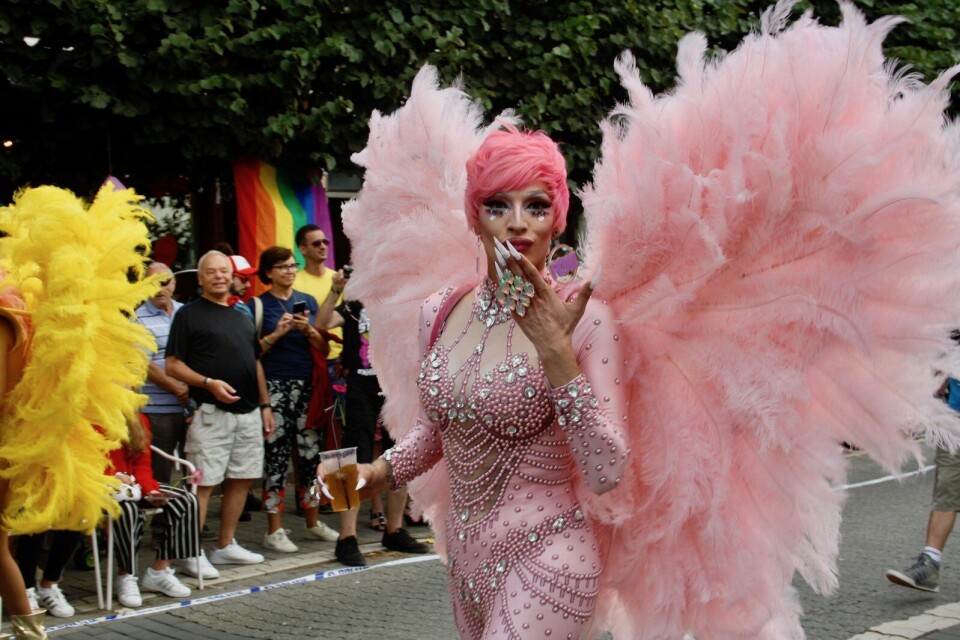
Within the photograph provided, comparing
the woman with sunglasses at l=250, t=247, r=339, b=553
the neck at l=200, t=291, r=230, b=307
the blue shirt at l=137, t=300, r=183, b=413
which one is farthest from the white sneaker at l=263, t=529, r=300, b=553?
the neck at l=200, t=291, r=230, b=307

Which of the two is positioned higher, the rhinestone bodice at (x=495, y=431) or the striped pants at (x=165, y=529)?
the rhinestone bodice at (x=495, y=431)

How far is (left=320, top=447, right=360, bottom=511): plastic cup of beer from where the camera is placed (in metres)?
3.05

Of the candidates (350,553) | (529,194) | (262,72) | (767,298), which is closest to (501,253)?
(529,194)

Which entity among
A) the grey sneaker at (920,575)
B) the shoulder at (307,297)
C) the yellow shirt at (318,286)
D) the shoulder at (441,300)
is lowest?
the grey sneaker at (920,575)

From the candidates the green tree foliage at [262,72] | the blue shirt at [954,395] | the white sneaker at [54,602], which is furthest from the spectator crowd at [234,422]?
the blue shirt at [954,395]

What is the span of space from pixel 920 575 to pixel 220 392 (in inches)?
173

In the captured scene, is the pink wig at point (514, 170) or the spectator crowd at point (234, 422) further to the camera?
the spectator crowd at point (234, 422)

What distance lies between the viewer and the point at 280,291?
333 inches

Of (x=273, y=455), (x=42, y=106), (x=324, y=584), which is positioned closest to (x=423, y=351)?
(x=324, y=584)

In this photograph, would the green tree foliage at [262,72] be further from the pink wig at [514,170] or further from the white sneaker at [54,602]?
the pink wig at [514,170]

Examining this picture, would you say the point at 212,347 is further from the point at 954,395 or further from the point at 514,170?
the point at 514,170

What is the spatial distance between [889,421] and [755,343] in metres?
0.37

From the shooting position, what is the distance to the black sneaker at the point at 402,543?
8109 mm

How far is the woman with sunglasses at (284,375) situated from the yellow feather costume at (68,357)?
298 cm
